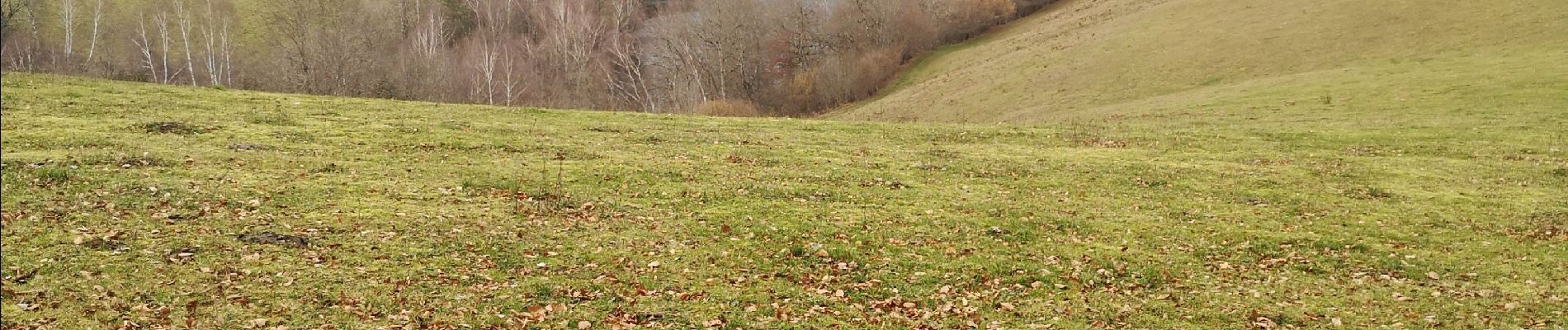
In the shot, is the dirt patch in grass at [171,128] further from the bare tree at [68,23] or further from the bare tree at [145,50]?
the bare tree at [68,23]

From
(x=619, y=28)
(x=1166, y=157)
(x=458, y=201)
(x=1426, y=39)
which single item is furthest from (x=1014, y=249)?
(x=619, y=28)

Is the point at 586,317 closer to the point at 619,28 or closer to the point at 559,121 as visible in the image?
the point at 559,121

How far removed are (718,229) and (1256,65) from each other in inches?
2006

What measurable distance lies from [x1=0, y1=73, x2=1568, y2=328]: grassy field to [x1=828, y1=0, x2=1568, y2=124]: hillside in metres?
15.0

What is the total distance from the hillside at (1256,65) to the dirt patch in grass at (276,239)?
37.0 m

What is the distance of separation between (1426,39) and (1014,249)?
169 feet

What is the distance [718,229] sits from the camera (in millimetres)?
17828

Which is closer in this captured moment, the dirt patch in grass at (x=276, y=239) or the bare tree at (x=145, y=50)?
the dirt patch in grass at (x=276, y=239)

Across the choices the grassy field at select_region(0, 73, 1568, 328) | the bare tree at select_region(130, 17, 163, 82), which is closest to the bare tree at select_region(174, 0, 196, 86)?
the bare tree at select_region(130, 17, 163, 82)

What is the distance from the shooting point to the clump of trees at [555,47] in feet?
295

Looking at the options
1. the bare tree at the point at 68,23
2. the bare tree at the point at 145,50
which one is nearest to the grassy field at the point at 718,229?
the bare tree at the point at 145,50

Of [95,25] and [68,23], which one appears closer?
[68,23]

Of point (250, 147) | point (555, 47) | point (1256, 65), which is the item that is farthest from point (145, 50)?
point (1256, 65)

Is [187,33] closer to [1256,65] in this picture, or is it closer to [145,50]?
[145,50]
